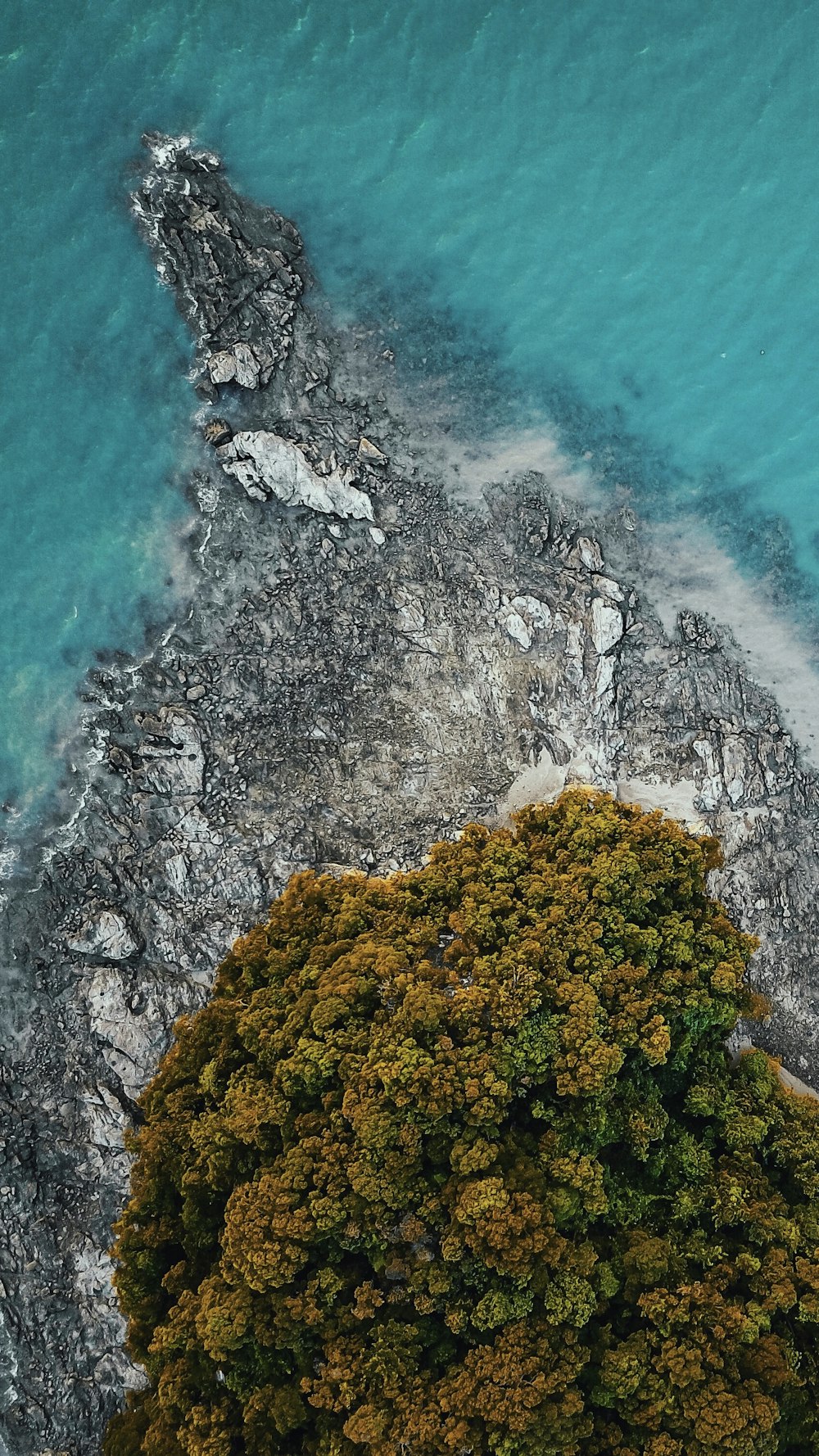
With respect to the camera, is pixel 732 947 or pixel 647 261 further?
pixel 647 261

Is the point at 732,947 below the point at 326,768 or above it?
above

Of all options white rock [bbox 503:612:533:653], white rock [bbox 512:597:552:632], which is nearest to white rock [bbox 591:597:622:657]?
white rock [bbox 512:597:552:632]

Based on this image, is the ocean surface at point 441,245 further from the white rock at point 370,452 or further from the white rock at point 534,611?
the white rock at point 534,611

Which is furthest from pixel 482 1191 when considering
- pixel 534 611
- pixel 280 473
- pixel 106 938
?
pixel 280 473

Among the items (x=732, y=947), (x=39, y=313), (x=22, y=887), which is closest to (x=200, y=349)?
(x=39, y=313)

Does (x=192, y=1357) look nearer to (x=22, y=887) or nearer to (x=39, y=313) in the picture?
(x=22, y=887)

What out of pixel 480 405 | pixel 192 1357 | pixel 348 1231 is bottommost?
pixel 192 1357
